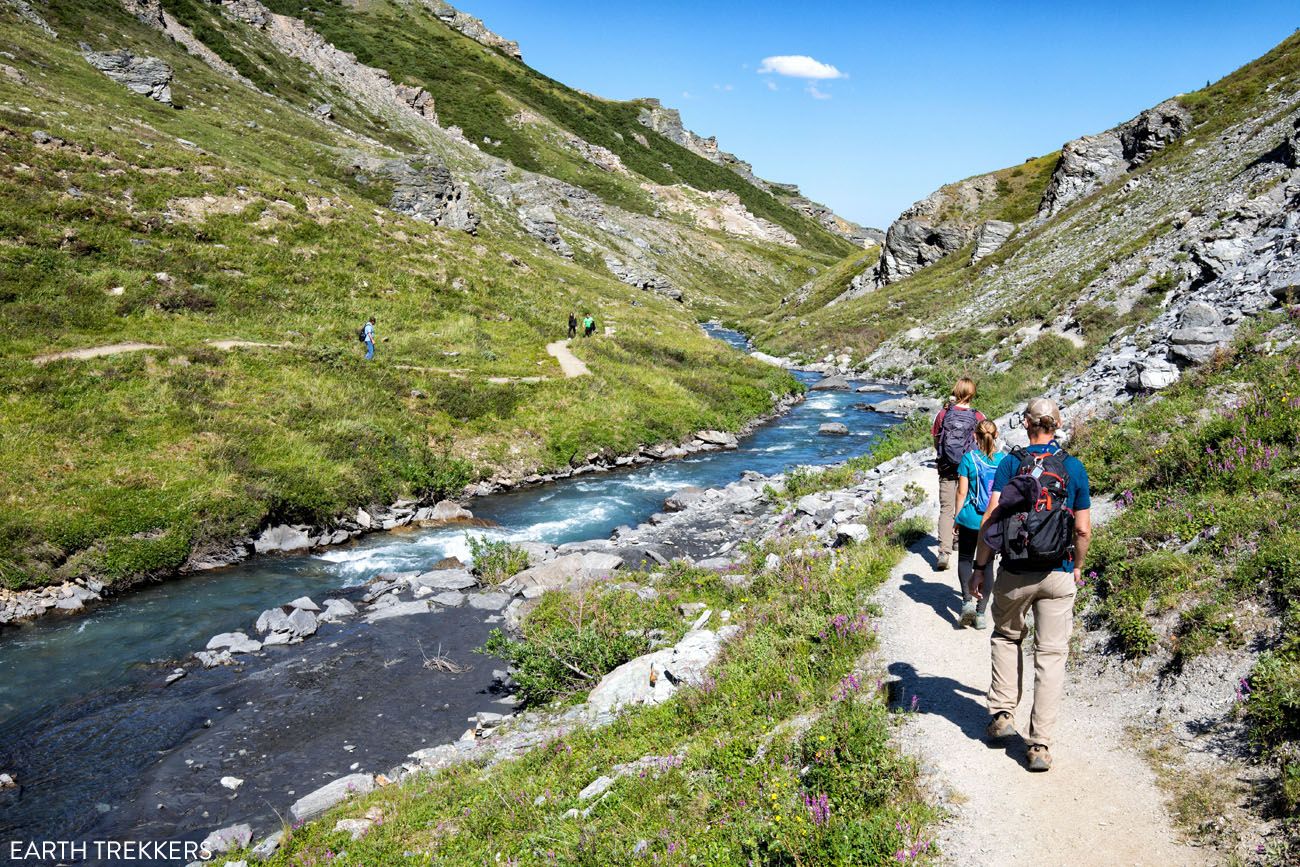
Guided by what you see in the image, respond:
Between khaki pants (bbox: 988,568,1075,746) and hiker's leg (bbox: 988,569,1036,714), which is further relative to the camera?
→ hiker's leg (bbox: 988,569,1036,714)

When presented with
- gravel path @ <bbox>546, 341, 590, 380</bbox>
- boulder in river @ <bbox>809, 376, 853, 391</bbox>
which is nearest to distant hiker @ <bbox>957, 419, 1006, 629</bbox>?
gravel path @ <bbox>546, 341, 590, 380</bbox>

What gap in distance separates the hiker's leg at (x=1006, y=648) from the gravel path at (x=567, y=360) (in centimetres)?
3167

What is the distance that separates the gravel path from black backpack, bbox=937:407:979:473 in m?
27.4

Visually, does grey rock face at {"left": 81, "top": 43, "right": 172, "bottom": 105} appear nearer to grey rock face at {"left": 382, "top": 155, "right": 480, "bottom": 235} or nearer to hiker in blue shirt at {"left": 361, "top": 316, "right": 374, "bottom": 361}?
grey rock face at {"left": 382, "top": 155, "right": 480, "bottom": 235}

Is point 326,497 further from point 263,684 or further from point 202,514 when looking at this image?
point 263,684

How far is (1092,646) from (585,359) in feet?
117

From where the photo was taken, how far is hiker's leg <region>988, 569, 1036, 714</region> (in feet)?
23.4

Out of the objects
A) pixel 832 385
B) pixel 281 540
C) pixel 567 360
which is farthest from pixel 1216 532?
pixel 832 385

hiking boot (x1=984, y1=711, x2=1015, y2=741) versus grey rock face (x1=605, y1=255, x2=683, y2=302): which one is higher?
grey rock face (x1=605, y1=255, x2=683, y2=302)

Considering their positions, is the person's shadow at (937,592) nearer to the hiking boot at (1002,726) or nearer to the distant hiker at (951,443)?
the distant hiker at (951,443)

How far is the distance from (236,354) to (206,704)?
66.7ft

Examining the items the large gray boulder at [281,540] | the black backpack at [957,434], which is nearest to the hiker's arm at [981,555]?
the black backpack at [957,434]

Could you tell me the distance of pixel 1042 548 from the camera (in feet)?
21.7

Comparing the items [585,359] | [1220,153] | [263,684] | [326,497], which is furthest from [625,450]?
[1220,153]
